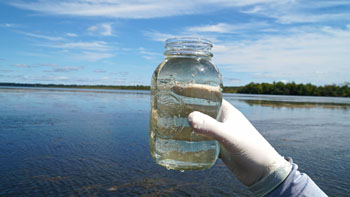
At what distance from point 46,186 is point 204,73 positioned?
4617 mm

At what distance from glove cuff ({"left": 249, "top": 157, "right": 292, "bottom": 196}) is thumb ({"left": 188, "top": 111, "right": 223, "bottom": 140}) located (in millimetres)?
551

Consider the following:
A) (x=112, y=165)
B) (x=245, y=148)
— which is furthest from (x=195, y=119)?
(x=112, y=165)

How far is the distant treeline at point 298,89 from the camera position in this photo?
74625 mm

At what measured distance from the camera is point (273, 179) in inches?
75.4

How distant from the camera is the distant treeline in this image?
7462 cm

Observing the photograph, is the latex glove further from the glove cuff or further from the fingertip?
the fingertip

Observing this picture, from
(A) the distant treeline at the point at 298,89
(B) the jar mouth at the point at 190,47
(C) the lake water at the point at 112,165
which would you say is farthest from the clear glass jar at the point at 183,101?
(A) the distant treeline at the point at 298,89

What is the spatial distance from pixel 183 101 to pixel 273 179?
854 mm

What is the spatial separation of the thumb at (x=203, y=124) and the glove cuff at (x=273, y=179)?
55 cm

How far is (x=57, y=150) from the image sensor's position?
23.9ft

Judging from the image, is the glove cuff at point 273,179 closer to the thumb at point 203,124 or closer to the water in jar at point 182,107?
the water in jar at point 182,107

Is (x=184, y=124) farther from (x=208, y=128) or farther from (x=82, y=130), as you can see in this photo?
(x=82, y=130)

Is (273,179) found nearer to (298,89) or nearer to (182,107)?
(182,107)

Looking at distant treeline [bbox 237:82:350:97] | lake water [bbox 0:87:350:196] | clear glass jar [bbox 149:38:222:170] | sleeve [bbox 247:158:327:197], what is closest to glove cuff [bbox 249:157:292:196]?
sleeve [bbox 247:158:327:197]
